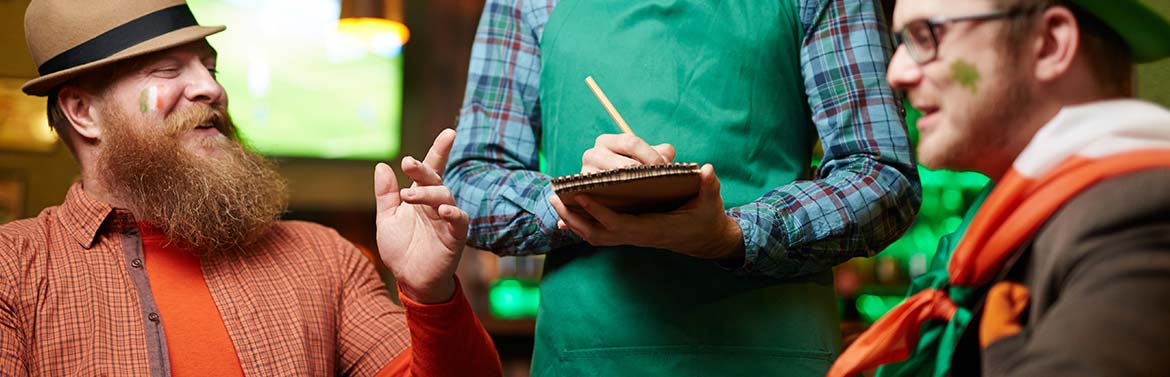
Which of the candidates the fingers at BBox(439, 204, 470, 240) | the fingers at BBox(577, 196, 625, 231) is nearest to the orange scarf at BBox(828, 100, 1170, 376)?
the fingers at BBox(577, 196, 625, 231)

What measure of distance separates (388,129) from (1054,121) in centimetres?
406

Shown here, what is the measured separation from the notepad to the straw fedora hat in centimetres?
111

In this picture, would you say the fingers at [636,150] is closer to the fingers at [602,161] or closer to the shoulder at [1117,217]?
the fingers at [602,161]

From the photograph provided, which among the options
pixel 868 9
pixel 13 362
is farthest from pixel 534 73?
pixel 13 362

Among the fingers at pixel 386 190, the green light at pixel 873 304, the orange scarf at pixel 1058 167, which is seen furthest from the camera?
the green light at pixel 873 304

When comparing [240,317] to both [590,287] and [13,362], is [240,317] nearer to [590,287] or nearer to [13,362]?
[13,362]

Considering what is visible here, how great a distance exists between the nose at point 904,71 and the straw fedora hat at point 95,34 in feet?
4.93

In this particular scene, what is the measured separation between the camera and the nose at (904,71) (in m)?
1.24

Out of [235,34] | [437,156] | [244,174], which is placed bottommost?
[235,34]

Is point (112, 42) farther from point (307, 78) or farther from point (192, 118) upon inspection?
point (307, 78)

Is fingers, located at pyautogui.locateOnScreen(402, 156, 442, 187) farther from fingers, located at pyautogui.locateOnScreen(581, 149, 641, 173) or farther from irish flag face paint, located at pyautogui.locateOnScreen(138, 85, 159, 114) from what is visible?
irish flag face paint, located at pyautogui.locateOnScreen(138, 85, 159, 114)

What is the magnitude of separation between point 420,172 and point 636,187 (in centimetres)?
42

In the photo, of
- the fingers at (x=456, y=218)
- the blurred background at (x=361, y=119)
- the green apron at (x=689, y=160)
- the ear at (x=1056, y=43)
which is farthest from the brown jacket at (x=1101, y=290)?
the blurred background at (x=361, y=119)

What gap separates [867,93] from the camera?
70.3 inches
